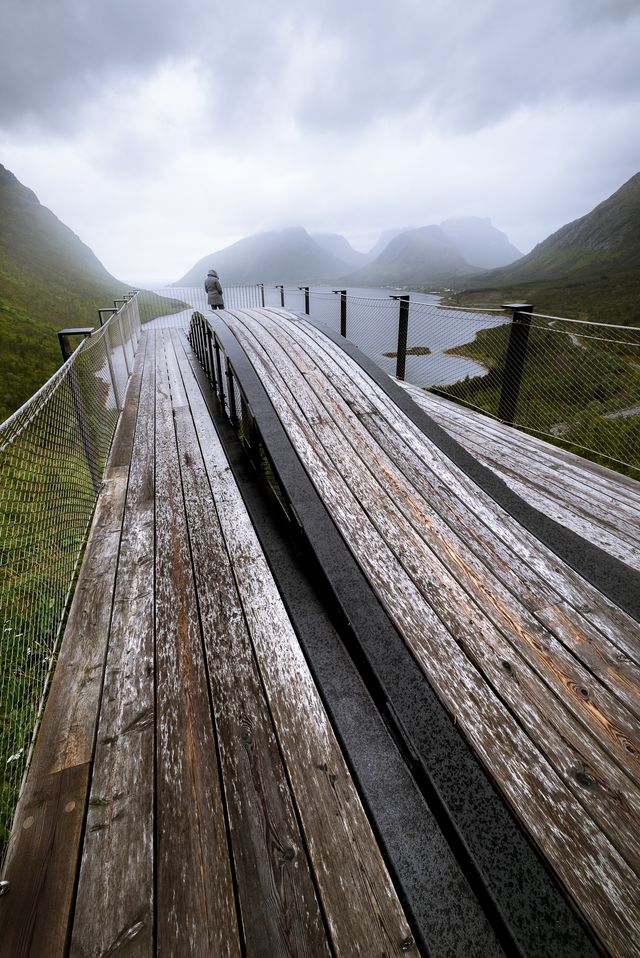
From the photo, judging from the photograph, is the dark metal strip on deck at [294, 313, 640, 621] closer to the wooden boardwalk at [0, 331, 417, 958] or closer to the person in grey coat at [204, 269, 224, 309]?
the wooden boardwalk at [0, 331, 417, 958]

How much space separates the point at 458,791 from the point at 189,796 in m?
0.88

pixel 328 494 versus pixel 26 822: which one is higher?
pixel 328 494

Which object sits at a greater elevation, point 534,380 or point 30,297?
point 30,297

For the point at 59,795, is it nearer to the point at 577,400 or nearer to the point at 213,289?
the point at 577,400

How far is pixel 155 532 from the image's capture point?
280 centimetres

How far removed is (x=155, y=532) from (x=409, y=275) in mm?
197143

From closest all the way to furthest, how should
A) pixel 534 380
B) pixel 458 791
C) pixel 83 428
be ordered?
pixel 458 791
pixel 83 428
pixel 534 380

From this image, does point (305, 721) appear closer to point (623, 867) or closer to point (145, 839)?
point (145, 839)

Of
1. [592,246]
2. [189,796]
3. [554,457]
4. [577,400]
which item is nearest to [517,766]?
[189,796]

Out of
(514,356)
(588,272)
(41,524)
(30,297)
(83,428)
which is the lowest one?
(41,524)

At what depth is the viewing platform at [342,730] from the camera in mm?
1131

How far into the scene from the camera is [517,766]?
1414 millimetres

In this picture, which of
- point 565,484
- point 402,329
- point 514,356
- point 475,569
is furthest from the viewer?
point 402,329

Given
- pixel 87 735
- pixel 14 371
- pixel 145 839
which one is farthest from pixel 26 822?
pixel 14 371
